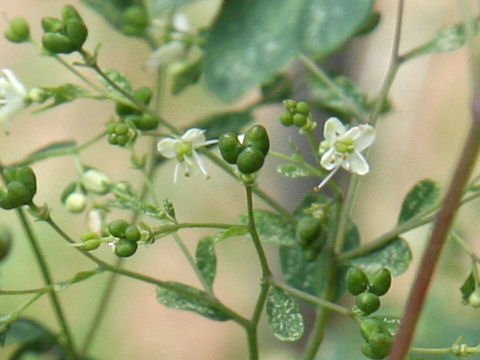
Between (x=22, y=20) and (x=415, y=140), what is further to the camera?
(x=415, y=140)

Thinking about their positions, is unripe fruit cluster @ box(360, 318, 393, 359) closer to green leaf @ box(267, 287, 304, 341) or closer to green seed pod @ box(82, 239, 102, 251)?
green leaf @ box(267, 287, 304, 341)

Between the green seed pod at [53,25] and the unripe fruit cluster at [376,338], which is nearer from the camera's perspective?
the unripe fruit cluster at [376,338]

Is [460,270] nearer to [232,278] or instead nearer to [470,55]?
[470,55]

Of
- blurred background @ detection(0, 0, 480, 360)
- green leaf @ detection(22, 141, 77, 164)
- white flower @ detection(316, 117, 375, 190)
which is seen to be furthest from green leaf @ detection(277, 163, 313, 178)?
blurred background @ detection(0, 0, 480, 360)

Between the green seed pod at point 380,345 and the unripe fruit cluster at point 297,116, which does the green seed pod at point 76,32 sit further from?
the green seed pod at point 380,345

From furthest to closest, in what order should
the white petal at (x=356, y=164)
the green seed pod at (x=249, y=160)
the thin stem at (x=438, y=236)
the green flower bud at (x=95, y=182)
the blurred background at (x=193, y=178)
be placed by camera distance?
1. the blurred background at (x=193, y=178)
2. the green flower bud at (x=95, y=182)
3. the white petal at (x=356, y=164)
4. the green seed pod at (x=249, y=160)
5. the thin stem at (x=438, y=236)

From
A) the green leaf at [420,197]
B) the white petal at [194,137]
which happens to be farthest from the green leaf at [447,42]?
the white petal at [194,137]

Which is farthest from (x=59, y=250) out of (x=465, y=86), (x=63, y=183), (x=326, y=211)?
(x=326, y=211)
